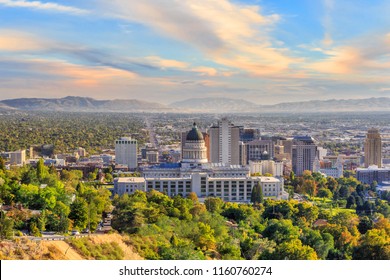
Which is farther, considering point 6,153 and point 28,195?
point 6,153

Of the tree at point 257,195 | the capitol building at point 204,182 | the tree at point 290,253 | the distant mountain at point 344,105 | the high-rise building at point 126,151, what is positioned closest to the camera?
the tree at point 290,253

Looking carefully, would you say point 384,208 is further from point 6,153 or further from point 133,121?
point 6,153

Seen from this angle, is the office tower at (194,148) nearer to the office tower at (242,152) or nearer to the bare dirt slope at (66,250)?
the office tower at (242,152)

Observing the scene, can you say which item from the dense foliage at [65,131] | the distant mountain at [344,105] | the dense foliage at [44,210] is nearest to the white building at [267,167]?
the dense foliage at [65,131]

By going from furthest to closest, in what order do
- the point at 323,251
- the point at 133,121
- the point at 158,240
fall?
the point at 133,121, the point at 323,251, the point at 158,240

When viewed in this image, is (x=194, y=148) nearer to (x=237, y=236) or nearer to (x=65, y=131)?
(x=65, y=131)

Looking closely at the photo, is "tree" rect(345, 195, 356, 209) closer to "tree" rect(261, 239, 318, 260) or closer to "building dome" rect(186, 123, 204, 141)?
"building dome" rect(186, 123, 204, 141)
